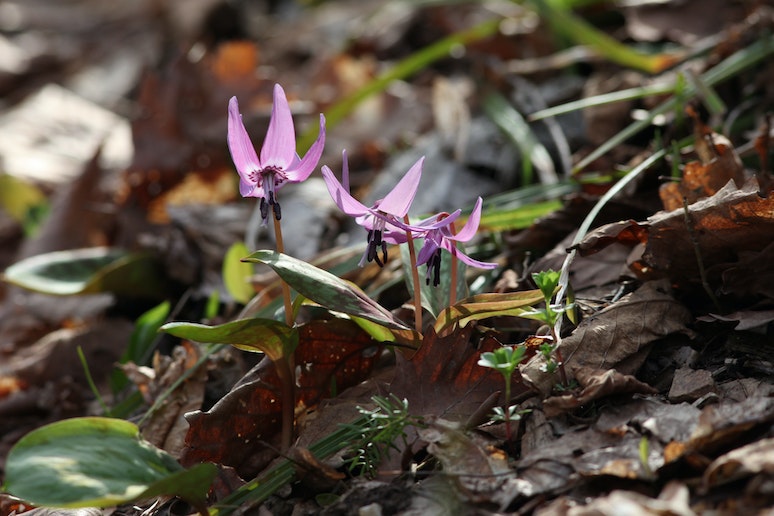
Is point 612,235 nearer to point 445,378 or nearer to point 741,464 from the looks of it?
point 445,378

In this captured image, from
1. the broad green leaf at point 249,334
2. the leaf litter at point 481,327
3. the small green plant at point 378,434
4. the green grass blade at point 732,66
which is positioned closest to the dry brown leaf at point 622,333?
the leaf litter at point 481,327

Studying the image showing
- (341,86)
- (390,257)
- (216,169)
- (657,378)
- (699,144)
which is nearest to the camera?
(657,378)

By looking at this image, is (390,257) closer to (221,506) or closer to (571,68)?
(221,506)

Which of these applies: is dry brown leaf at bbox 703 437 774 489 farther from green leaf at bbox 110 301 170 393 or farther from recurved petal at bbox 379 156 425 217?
green leaf at bbox 110 301 170 393

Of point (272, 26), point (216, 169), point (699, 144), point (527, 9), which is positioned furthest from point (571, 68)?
point (272, 26)

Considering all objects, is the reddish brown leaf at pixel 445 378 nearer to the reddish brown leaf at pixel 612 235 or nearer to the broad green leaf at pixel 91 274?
the reddish brown leaf at pixel 612 235

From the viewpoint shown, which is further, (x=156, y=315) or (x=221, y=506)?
(x=156, y=315)

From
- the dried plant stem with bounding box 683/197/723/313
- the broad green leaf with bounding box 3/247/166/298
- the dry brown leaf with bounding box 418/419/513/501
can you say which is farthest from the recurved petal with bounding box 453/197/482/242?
the broad green leaf with bounding box 3/247/166/298

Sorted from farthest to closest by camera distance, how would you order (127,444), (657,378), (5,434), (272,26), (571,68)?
(272,26) < (571,68) < (5,434) < (657,378) < (127,444)
